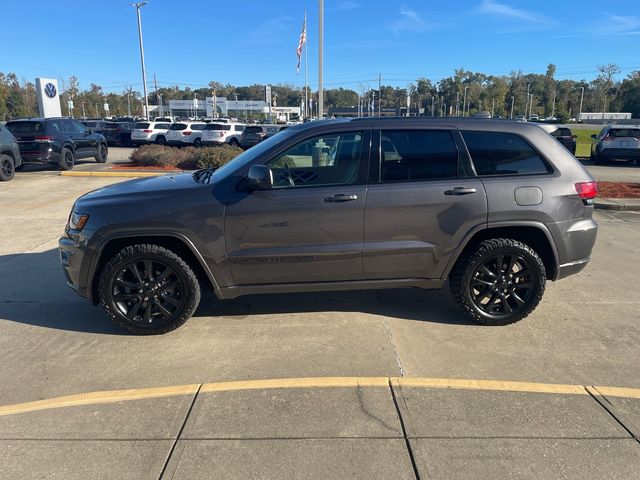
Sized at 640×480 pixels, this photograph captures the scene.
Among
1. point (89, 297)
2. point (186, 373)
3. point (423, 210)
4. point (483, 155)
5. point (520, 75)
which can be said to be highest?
point (520, 75)

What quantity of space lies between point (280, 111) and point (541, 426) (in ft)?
376

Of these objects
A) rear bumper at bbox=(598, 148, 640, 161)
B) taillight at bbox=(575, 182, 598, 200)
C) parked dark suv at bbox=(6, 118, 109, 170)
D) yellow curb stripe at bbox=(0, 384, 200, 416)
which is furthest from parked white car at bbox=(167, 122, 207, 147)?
yellow curb stripe at bbox=(0, 384, 200, 416)

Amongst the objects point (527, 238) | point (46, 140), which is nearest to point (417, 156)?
point (527, 238)

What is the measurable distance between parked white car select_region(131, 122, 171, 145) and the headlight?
28.4m

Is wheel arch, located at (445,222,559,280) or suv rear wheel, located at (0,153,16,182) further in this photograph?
suv rear wheel, located at (0,153,16,182)

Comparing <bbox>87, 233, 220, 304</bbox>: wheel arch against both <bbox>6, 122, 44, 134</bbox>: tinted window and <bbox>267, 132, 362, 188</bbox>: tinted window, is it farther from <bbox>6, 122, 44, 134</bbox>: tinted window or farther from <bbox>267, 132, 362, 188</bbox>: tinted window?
<bbox>6, 122, 44, 134</bbox>: tinted window

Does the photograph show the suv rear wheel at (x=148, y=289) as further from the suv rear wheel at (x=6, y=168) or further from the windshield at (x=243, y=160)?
the suv rear wheel at (x=6, y=168)

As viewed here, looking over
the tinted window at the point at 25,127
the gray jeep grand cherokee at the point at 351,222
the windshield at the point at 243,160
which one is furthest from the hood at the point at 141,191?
the tinted window at the point at 25,127

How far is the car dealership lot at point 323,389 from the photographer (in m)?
2.63

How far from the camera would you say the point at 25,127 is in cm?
1537

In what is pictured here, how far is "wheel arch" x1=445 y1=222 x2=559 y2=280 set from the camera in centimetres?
421

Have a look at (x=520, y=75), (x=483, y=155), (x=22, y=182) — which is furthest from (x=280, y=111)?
(x=483, y=155)

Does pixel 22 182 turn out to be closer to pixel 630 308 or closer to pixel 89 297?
pixel 89 297

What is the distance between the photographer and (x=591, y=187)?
4324 mm
